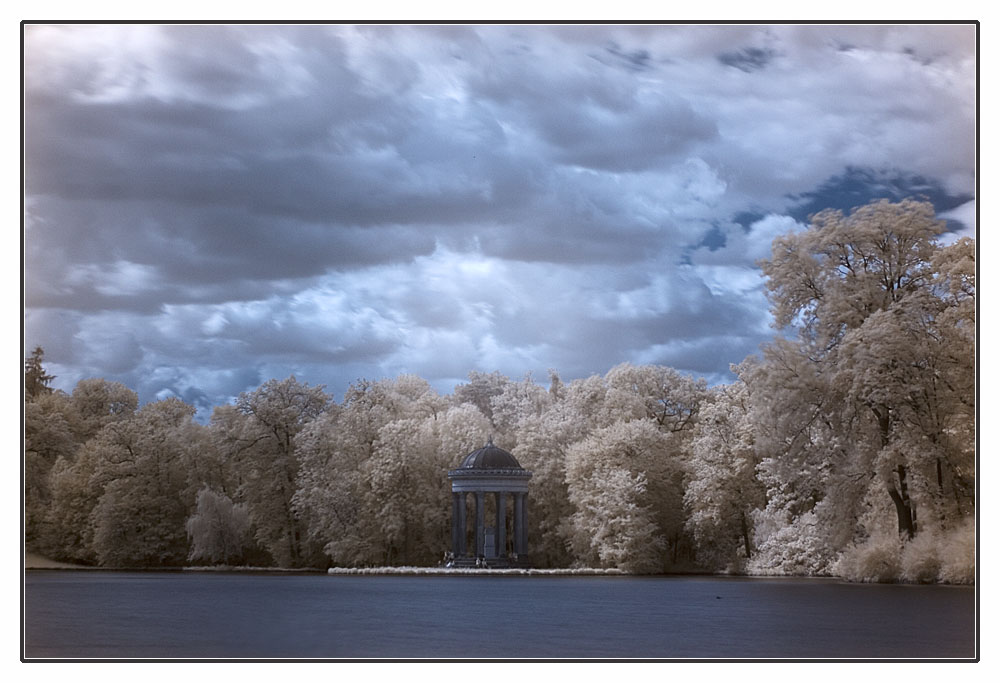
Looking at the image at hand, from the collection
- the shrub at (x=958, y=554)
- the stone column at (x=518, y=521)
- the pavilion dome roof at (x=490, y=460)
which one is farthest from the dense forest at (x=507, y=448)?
the shrub at (x=958, y=554)

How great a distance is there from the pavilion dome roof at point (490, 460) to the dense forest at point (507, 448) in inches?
76.3

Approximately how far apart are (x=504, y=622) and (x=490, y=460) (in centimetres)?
2973

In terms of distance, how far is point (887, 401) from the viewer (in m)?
34.7

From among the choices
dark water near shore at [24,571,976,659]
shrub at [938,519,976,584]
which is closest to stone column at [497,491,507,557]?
dark water near shore at [24,571,976,659]

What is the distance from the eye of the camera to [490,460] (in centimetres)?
5794

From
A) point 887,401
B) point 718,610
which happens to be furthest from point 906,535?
point 718,610

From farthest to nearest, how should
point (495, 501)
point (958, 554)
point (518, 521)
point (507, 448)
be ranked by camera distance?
point (507, 448) < point (495, 501) < point (518, 521) < point (958, 554)

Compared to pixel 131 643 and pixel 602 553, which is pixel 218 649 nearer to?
pixel 131 643

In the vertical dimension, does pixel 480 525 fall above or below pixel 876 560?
below

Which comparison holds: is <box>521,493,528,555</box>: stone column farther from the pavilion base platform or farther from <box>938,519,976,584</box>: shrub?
<box>938,519,976,584</box>: shrub

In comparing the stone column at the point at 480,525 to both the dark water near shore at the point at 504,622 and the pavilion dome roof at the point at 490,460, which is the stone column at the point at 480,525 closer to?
the pavilion dome roof at the point at 490,460

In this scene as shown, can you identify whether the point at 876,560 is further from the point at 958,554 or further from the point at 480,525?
the point at 480,525

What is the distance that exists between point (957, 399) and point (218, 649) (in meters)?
19.4

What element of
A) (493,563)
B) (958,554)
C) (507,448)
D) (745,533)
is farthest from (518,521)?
(958,554)
